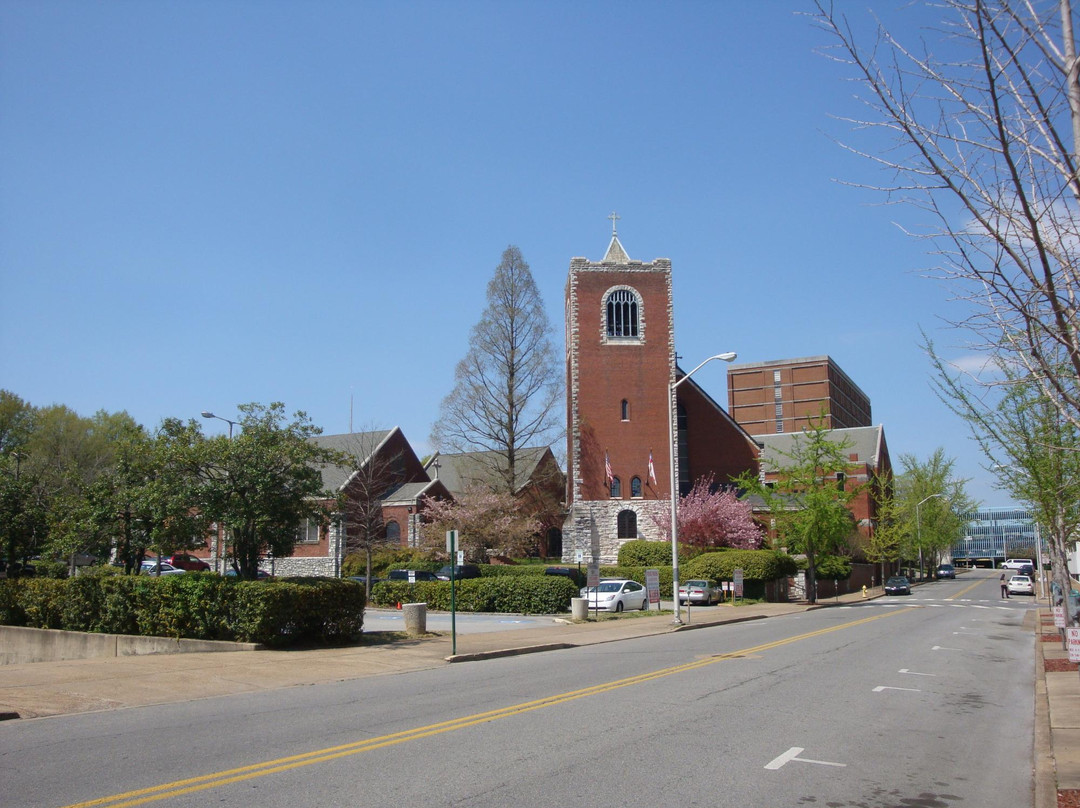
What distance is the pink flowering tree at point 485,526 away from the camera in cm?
4922

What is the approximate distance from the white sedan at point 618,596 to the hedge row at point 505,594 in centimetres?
87

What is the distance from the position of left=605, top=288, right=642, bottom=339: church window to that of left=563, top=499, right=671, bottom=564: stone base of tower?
9944 mm

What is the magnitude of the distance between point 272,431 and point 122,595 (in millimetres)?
4963

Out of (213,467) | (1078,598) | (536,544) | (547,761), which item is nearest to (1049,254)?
(547,761)

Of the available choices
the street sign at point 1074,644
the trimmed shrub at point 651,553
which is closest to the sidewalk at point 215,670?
the street sign at point 1074,644

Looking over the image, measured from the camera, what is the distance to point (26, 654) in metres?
22.0

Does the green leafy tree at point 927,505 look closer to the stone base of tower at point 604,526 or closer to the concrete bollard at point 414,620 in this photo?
the stone base of tower at point 604,526

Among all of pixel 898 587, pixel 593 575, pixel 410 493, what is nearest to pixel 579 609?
pixel 593 575

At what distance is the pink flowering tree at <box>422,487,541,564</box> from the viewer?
1938 inches

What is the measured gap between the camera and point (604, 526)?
50.1 m

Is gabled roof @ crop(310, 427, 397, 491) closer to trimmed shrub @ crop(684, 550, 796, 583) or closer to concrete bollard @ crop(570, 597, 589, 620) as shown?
trimmed shrub @ crop(684, 550, 796, 583)

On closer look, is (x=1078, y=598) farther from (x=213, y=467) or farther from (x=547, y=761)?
(x=213, y=467)

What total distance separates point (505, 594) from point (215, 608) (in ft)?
46.6

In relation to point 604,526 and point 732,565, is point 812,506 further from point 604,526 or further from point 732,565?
point 604,526
